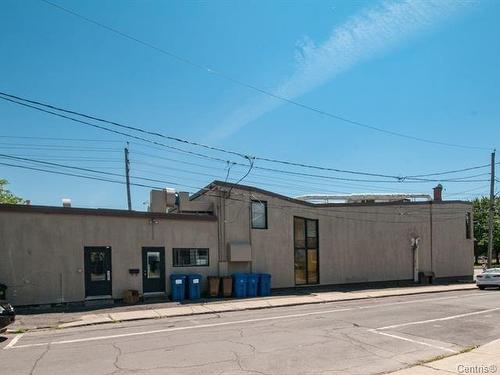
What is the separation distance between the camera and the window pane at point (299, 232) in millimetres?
26844

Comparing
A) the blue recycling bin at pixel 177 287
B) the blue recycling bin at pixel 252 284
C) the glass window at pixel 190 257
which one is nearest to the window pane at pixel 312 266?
the blue recycling bin at pixel 252 284

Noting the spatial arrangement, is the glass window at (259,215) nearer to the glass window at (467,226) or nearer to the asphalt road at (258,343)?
the asphalt road at (258,343)

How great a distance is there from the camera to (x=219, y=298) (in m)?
22.4

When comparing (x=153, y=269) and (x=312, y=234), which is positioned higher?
(x=312, y=234)

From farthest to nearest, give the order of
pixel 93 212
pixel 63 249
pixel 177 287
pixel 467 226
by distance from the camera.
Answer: pixel 467 226 → pixel 177 287 → pixel 93 212 → pixel 63 249

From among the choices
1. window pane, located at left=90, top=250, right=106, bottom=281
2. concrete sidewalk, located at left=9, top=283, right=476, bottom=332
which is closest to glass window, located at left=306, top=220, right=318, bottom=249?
concrete sidewalk, located at left=9, top=283, right=476, bottom=332

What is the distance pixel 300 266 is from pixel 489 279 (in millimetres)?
10940

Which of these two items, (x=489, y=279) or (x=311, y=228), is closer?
(x=311, y=228)

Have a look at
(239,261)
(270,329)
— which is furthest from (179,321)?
(239,261)

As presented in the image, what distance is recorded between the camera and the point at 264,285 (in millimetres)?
23906

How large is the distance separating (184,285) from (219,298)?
65.4 inches

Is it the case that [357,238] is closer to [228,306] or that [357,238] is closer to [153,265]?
[228,306]

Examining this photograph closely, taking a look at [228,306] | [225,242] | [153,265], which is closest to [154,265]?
[153,265]

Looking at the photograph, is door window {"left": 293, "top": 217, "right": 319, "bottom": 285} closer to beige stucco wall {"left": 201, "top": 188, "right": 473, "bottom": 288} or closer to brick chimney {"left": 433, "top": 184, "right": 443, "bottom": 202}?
beige stucco wall {"left": 201, "top": 188, "right": 473, "bottom": 288}
